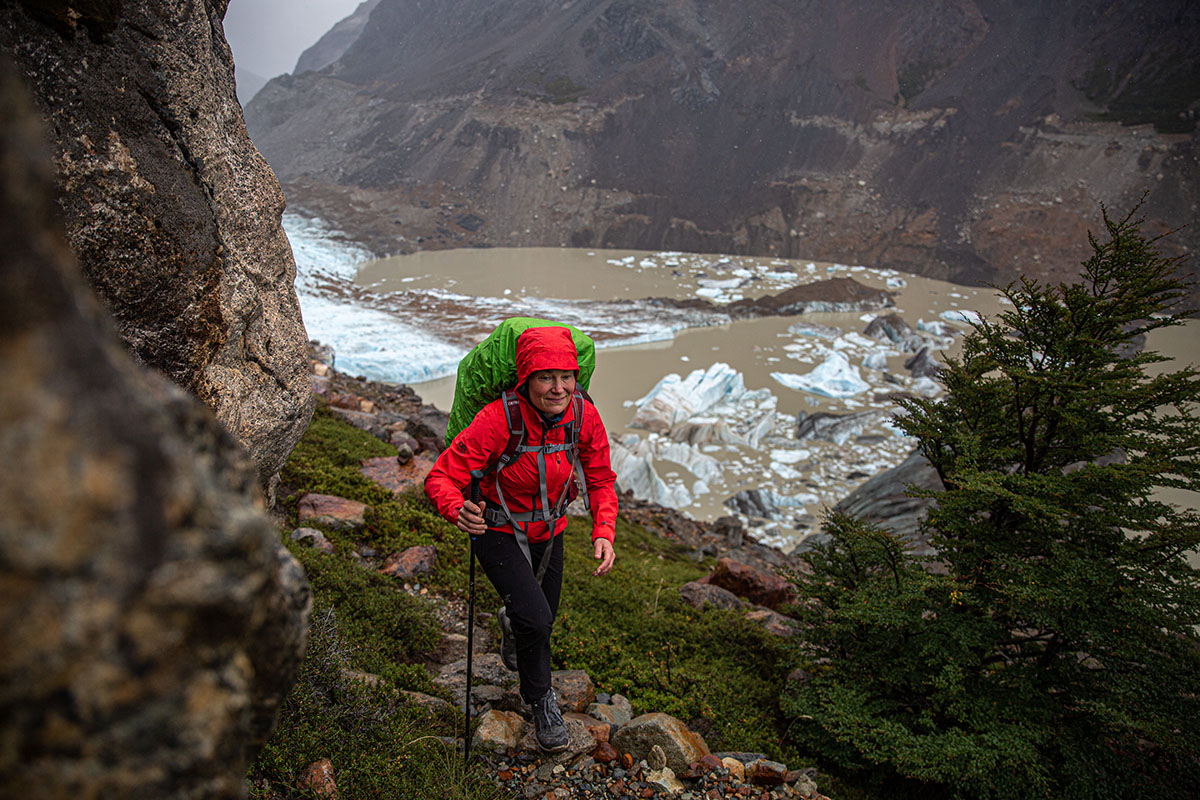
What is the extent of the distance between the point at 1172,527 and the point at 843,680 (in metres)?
1.98

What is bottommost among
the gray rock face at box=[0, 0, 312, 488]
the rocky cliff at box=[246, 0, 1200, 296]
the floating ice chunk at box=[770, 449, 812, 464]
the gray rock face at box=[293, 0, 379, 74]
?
the floating ice chunk at box=[770, 449, 812, 464]

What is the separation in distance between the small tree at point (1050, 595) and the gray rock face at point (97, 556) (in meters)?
3.66

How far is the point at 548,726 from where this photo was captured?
2953 millimetres

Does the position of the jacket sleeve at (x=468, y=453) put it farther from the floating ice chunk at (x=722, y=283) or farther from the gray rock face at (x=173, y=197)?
the floating ice chunk at (x=722, y=283)

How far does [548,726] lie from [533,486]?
3.83ft

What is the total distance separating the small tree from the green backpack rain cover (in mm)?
2354

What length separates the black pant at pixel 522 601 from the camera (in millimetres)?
2727

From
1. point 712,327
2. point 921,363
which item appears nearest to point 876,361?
point 921,363

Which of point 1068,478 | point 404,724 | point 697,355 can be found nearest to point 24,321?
point 404,724

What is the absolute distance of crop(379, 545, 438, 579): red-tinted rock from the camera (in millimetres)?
4613

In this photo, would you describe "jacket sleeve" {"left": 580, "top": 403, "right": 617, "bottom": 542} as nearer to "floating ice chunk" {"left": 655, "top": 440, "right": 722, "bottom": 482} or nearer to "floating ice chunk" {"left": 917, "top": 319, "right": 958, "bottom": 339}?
"floating ice chunk" {"left": 655, "top": 440, "right": 722, "bottom": 482}

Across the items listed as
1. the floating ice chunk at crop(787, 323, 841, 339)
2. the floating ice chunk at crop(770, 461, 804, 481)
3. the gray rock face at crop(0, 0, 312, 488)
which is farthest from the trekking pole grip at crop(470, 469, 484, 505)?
the floating ice chunk at crop(787, 323, 841, 339)

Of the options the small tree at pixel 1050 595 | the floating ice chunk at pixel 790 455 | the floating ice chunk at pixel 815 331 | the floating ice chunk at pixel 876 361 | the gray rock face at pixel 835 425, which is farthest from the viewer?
the floating ice chunk at pixel 815 331

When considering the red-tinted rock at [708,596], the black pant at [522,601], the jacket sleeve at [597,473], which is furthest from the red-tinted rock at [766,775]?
the red-tinted rock at [708,596]
